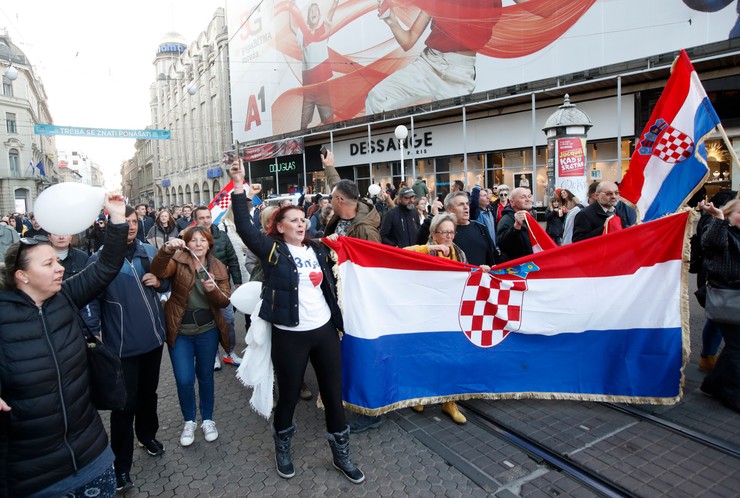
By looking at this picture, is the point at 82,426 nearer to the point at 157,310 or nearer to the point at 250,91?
the point at 157,310

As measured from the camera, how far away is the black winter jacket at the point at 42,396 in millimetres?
2186

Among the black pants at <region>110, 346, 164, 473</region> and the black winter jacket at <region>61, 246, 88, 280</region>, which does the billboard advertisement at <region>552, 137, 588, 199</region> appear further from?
the black pants at <region>110, 346, 164, 473</region>

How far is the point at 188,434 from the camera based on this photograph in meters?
4.01

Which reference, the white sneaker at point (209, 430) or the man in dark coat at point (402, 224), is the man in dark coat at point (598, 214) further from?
the white sneaker at point (209, 430)

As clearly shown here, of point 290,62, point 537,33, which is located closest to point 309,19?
point 290,62

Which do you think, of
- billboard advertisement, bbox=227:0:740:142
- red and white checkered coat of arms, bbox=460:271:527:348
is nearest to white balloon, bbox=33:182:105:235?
red and white checkered coat of arms, bbox=460:271:527:348

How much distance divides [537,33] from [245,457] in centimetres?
1745

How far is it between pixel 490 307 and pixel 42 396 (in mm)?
3324

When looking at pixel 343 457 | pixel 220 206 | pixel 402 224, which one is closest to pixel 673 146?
pixel 402 224

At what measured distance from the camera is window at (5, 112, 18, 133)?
60500mm

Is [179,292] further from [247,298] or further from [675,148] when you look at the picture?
[675,148]

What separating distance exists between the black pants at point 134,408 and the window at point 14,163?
72757 millimetres

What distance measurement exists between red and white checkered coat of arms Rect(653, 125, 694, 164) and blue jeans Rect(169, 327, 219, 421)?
460 centimetres

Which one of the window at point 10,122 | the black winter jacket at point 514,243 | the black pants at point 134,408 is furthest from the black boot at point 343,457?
the window at point 10,122
